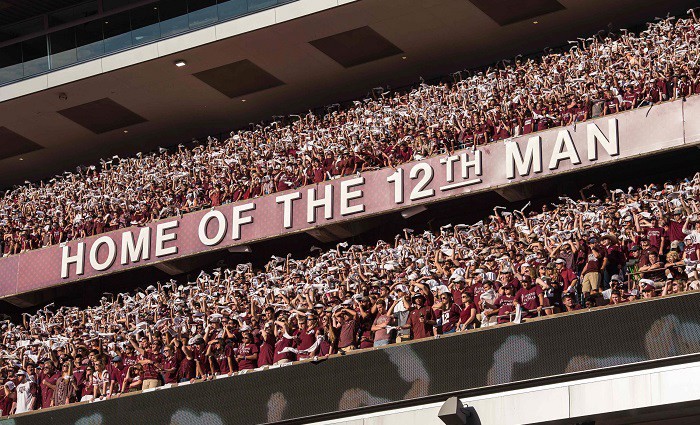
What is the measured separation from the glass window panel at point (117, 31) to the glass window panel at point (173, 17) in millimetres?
937

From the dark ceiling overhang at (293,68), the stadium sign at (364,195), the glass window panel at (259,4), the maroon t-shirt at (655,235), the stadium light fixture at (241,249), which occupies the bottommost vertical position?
the maroon t-shirt at (655,235)

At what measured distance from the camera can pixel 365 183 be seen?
24.8 m

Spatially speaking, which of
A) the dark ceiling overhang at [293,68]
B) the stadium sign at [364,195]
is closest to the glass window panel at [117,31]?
the dark ceiling overhang at [293,68]

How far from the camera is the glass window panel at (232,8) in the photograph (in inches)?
1053

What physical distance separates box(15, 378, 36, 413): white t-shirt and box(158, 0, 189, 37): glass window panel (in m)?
9.47

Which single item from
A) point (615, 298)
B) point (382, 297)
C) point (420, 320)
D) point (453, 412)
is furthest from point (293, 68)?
point (453, 412)

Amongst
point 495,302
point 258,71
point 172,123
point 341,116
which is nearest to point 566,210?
point 495,302

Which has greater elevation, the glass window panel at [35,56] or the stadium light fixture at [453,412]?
the glass window panel at [35,56]

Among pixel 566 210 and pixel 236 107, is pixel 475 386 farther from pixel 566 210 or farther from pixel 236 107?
pixel 236 107

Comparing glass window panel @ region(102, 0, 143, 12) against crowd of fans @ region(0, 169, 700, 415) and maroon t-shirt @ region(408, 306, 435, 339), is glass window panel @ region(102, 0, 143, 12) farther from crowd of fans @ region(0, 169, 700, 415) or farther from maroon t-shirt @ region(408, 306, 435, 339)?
maroon t-shirt @ region(408, 306, 435, 339)

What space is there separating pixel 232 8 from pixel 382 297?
1078cm

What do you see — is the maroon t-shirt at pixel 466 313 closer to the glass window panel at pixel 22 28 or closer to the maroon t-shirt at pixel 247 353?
the maroon t-shirt at pixel 247 353

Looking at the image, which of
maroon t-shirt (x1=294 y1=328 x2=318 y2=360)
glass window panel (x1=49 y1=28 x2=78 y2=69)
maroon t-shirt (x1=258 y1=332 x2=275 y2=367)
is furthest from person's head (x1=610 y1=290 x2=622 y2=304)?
glass window panel (x1=49 y1=28 x2=78 y2=69)

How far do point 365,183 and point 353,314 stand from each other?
6.73 metres
